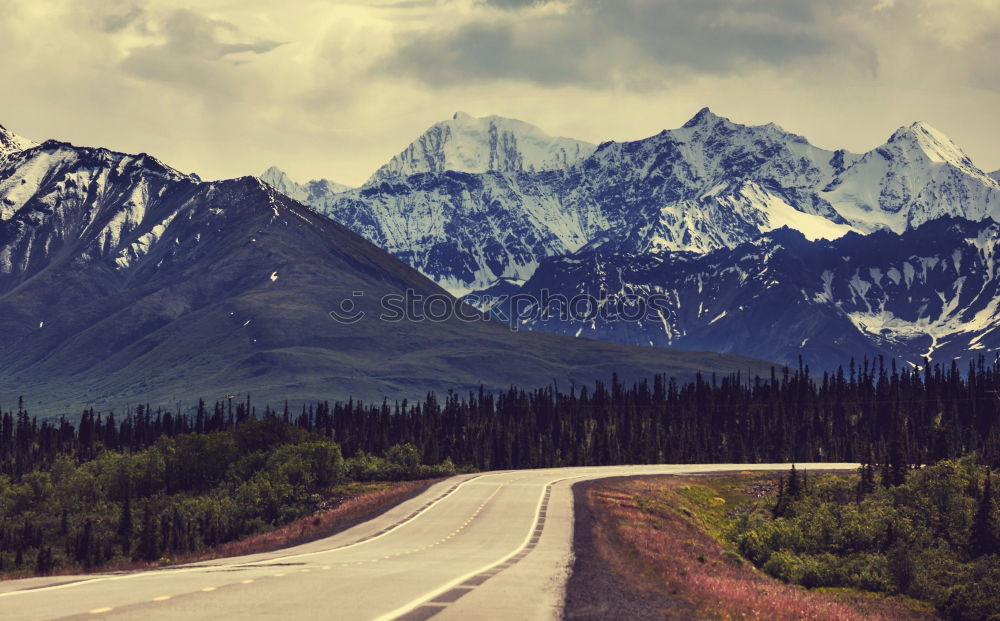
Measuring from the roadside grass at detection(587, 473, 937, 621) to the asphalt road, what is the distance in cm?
366

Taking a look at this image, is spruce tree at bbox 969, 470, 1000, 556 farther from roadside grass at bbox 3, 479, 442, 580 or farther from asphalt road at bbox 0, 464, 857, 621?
roadside grass at bbox 3, 479, 442, 580

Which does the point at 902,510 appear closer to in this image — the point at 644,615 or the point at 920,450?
the point at 644,615

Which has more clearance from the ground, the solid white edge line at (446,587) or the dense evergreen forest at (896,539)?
the solid white edge line at (446,587)

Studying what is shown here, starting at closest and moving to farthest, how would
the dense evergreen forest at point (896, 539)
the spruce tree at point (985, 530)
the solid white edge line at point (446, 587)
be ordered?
the solid white edge line at point (446, 587), the dense evergreen forest at point (896, 539), the spruce tree at point (985, 530)

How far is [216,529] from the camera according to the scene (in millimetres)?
118438

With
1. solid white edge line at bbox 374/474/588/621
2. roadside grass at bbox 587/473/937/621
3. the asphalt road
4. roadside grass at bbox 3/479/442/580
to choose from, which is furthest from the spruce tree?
roadside grass at bbox 3/479/442/580

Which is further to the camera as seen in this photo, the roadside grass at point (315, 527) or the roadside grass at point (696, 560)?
the roadside grass at point (315, 527)

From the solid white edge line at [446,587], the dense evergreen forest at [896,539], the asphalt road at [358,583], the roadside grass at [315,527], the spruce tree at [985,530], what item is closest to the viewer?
the asphalt road at [358,583]

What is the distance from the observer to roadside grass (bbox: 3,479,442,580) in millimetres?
68000

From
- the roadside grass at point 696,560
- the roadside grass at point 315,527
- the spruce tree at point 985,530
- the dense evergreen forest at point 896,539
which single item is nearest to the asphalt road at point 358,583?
the roadside grass at point 315,527

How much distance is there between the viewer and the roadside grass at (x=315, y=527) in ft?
223

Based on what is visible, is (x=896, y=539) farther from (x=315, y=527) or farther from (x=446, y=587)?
(x=446, y=587)

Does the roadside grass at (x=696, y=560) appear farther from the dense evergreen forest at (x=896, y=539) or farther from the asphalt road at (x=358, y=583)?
the asphalt road at (x=358, y=583)

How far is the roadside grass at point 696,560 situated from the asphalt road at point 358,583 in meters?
3.66
